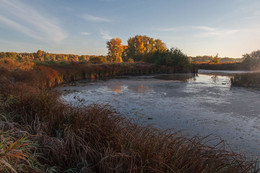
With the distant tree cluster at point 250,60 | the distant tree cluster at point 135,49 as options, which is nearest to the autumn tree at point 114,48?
the distant tree cluster at point 135,49

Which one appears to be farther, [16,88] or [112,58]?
[112,58]

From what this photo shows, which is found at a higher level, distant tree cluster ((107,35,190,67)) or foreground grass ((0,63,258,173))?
distant tree cluster ((107,35,190,67))

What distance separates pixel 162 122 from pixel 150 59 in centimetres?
2937

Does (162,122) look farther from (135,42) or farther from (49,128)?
(135,42)

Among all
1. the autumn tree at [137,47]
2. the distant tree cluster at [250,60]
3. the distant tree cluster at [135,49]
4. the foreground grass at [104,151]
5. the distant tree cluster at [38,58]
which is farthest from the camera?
the autumn tree at [137,47]

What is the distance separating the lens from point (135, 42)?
195 ft

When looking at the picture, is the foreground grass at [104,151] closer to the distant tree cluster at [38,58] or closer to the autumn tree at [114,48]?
the distant tree cluster at [38,58]

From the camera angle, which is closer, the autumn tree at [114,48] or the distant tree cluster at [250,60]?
the distant tree cluster at [250,60]

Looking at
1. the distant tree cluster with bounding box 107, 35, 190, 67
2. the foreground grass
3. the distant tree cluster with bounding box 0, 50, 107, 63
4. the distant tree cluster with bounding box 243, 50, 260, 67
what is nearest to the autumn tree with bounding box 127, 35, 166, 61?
the distant tree cluster with bounding box 107, 35, 190, 67

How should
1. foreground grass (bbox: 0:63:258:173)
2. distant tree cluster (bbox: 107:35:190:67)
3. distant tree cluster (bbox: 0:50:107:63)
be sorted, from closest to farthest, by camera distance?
foreground grass (bbox: 0:63:258:173)
distant tree cluster (bbox: 0:50:107:63)
distant tree cluster (bbox: 107:35:190:67)

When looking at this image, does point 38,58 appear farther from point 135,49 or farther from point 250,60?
point 250,60

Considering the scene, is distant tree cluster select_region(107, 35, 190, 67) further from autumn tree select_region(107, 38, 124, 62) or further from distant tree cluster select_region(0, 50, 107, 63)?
distant tree cluster select_region(0, 50, 107, 63)

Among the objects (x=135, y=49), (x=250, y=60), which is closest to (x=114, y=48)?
(x=135, y=49)

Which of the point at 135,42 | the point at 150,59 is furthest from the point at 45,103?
the point at 135,42
